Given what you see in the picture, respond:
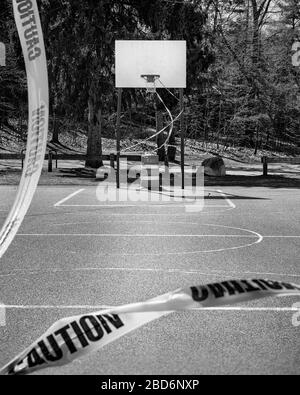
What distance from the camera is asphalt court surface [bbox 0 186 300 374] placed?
17.3 feet

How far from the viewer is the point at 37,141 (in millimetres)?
5020

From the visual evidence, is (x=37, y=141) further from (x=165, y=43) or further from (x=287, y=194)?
(x=165, y=43)

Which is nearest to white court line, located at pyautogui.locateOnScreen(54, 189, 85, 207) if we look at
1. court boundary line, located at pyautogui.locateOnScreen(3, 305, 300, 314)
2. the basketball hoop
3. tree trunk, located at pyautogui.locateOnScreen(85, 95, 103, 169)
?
the basketball hoop

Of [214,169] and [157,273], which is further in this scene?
[214,169]

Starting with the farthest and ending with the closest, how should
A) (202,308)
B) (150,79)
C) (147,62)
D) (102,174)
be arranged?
(102,174)
(150,79)
(147,62)
(202,308)

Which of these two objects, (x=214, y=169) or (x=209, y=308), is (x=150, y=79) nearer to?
(x=214, y=169)

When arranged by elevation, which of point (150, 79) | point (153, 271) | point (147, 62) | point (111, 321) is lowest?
point (153, 271)

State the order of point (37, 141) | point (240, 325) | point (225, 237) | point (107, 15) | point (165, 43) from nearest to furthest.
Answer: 1. point (37, 141)
2. point (240, 325)
3. point (225, 237)
4. point (165, 43)
5. point (107, 15)

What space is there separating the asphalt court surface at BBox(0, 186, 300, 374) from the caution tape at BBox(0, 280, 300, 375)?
4.10 feet

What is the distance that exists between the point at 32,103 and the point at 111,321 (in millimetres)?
2023

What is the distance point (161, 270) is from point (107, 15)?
21.7 m

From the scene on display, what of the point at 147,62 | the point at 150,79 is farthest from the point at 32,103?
the point at 150,79

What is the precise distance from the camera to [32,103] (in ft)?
16.8

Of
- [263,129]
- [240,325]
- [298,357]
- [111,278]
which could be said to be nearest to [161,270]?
[111,278]
